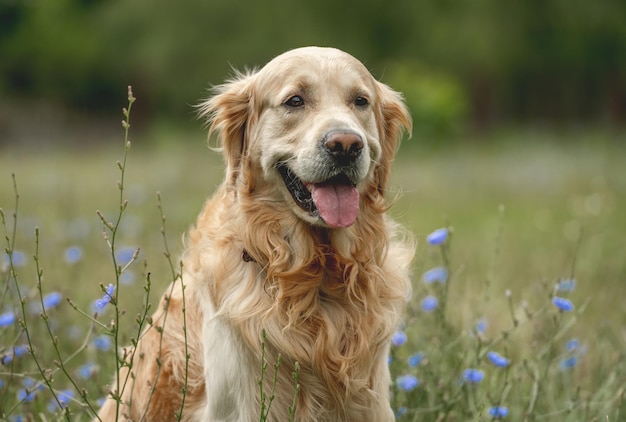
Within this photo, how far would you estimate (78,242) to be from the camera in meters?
6.62

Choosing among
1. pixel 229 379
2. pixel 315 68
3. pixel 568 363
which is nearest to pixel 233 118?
pixel 315 68

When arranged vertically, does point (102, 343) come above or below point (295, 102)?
below

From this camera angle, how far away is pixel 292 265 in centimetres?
298

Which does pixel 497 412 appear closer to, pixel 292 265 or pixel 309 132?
pixel 292 265

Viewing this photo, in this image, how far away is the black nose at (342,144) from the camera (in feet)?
9.17

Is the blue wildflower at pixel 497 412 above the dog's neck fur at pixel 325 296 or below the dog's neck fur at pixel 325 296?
below

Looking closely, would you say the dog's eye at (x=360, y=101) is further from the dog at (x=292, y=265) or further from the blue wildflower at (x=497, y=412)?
the blue wildflower at (x=497, y=412)

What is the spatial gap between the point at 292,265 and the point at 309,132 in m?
0.49

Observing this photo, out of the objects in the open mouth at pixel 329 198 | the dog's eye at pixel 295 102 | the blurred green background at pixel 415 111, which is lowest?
the open mouth at pixel 329 198

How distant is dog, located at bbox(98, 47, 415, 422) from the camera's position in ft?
9.34

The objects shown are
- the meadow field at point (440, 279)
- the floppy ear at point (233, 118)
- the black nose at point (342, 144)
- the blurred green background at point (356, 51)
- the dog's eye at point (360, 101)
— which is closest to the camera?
the black nose at point (342, 144)

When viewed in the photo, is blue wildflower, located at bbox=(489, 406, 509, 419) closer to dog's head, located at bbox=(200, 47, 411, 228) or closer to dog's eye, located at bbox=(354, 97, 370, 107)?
dog's head, located at bbox=(200, 47, 411, 228)

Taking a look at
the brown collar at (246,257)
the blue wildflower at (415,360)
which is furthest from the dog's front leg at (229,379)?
the blue wildflower at (415,360)

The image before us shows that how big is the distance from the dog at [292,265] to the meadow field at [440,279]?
11.5 inches
